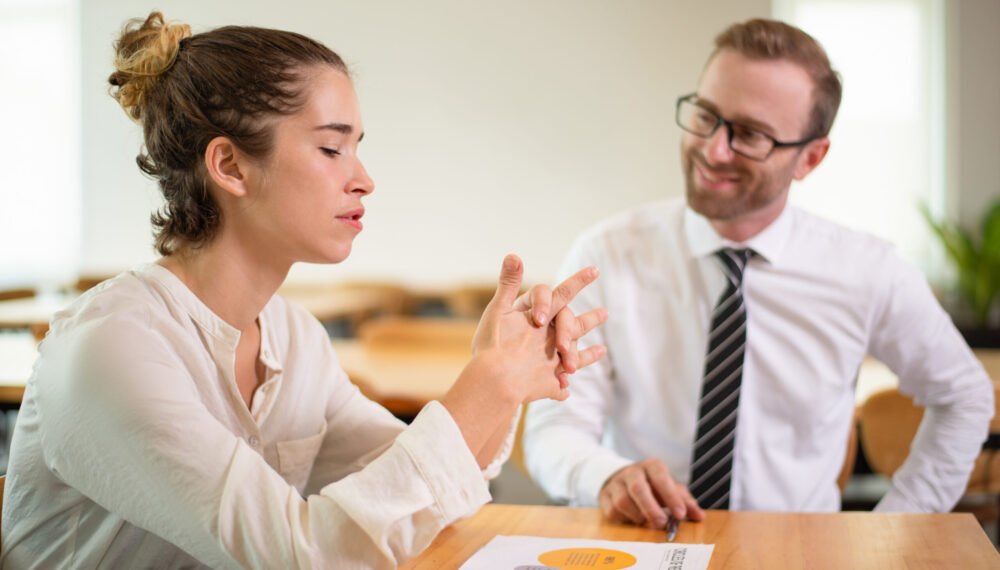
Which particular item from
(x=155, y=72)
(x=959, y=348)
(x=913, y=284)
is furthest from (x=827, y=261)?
(x=155, y=72)

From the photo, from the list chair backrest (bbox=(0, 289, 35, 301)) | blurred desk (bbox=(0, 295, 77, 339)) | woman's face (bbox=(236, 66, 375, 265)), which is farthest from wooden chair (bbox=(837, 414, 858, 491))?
chair backrest (bbox=(0, 289, 35, 301))

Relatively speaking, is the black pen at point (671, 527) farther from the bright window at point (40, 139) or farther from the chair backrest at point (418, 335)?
the bright window at point (40, 139)

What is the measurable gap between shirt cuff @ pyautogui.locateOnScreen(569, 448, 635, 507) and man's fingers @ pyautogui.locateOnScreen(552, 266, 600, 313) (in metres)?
0.38

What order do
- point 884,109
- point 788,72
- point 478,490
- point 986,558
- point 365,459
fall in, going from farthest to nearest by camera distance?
point 884,109 < point 788,72 < point 365,459 < point 986,558 < point 478,490

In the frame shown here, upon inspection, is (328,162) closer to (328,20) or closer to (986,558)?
(986,558)

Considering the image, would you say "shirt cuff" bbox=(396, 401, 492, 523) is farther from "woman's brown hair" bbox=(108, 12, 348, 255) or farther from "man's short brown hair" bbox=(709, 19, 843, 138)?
"man's short brown hair" bbox=(709, 19, 843, 138)

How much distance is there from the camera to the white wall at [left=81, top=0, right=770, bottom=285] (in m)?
7.08

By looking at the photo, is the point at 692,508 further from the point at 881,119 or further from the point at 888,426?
the point at 881,119

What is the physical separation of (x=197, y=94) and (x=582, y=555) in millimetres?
739

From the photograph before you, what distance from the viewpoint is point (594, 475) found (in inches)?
63.1

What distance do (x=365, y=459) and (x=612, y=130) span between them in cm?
591

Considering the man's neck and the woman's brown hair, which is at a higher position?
the woman's brown hair

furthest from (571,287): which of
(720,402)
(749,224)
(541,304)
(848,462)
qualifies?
(848,462)

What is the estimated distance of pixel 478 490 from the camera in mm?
1084
